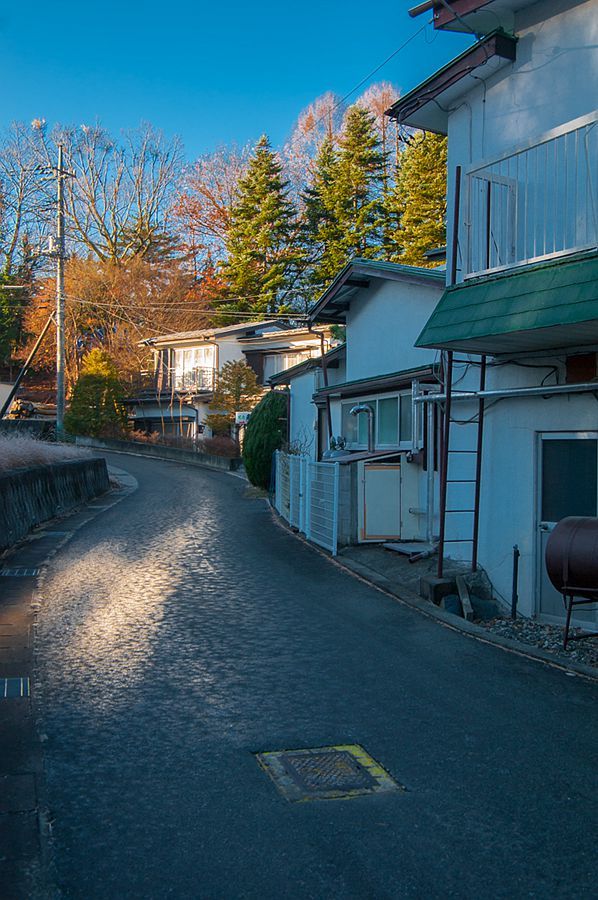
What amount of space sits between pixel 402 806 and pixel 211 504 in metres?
19.7

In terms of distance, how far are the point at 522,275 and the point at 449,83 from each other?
3.75 m

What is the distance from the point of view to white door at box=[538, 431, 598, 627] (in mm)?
9938

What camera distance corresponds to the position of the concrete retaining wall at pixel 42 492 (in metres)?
15.3

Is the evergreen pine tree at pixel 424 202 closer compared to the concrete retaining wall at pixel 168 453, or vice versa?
the concrete retaining wall at pixel 168 453

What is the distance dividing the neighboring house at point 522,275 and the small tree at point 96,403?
129 ft

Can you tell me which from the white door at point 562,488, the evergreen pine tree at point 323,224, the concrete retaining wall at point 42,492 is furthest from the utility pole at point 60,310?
the white door at point 562,488

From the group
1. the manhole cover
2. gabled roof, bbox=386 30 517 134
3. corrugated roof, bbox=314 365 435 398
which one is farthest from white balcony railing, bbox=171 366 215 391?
the manhole cover

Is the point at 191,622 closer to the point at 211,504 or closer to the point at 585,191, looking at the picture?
the point at 585,191

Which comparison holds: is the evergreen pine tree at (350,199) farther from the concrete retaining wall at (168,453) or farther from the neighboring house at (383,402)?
the neighboring house at (383,402)

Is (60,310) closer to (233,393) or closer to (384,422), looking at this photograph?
(233,393)

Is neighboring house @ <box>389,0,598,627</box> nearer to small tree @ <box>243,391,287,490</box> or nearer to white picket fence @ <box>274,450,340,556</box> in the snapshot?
white picket fence @ <box>274,450,340,556</box>

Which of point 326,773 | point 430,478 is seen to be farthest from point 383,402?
point 326,773

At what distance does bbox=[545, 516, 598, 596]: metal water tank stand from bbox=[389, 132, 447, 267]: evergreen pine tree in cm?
3296

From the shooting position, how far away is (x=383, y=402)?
1641 centimetres
